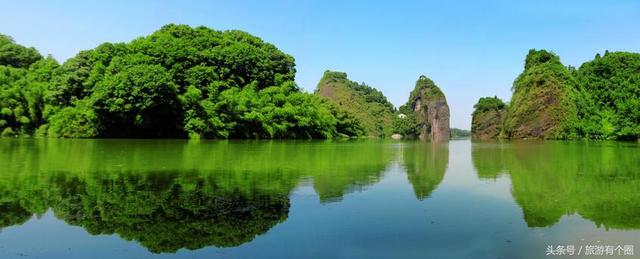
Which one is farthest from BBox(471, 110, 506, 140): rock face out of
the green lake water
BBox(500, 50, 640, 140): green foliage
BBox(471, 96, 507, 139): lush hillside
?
the green lake water

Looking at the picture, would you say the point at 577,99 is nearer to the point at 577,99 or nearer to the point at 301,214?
the point at 577,99

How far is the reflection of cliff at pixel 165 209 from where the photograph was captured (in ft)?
19.8

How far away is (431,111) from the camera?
14175cm

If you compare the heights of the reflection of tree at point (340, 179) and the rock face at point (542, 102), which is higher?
the rock face at point (542, 102)

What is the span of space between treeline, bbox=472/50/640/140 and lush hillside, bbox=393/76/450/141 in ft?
146

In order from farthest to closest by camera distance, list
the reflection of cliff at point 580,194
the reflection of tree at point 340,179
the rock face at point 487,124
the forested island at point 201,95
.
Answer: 1. the rock face at point 487,124
2. the forested island at point 201,95
3. the reflection of tree at point 340,179
4. the reflection of cliff at point 580,194

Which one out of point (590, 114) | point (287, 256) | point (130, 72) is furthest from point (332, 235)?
point (590, 114)

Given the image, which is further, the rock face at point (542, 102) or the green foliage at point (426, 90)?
the green foliage at point (426, 90)

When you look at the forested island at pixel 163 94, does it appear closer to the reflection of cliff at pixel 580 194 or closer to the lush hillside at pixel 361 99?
the reflection of cliff at pixel 580 194

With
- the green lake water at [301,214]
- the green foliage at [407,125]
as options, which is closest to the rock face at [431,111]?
the green foliage at [407,125]

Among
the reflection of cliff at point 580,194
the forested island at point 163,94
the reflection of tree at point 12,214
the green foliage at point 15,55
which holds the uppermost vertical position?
the green foliage at point 15,55

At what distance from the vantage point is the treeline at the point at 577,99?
58.6 metres

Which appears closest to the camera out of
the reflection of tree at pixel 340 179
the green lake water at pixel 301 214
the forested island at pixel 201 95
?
the green lake water at pixel 301 214

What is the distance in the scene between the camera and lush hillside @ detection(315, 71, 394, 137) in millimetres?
130875
